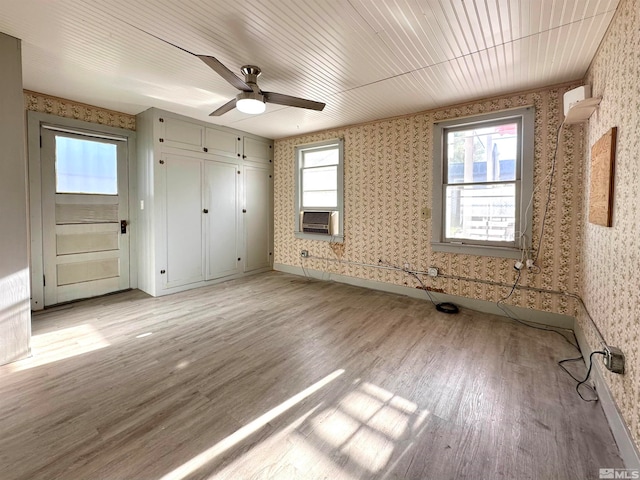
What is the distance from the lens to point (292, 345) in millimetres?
2617

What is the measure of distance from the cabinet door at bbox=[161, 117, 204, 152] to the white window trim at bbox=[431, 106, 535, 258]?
133 inches

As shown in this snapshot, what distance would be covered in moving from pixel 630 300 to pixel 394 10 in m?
2.21

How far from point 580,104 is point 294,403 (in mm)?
3201

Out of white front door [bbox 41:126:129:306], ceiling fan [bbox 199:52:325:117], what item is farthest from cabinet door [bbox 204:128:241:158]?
ceiling fan [bbox 199:52:325:117]

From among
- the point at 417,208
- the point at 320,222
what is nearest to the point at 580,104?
the point at 417,208

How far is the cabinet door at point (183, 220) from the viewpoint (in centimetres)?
408

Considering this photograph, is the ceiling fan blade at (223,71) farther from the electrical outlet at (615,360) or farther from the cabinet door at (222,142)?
the electrical outlet at (615,360)

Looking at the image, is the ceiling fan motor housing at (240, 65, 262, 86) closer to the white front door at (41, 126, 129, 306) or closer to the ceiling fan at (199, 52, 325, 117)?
the ceiling fan at (199, 52, 325, 117)

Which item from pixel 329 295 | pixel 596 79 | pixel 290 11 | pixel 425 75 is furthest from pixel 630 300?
pixel 329 295

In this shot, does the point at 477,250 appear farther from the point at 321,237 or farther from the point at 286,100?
the point at 286,100

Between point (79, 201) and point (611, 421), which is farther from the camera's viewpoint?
point (79, 201)

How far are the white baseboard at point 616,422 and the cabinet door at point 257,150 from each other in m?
5.03

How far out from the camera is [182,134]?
4129 mm

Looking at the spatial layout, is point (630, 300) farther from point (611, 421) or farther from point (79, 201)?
point (79, 201)
